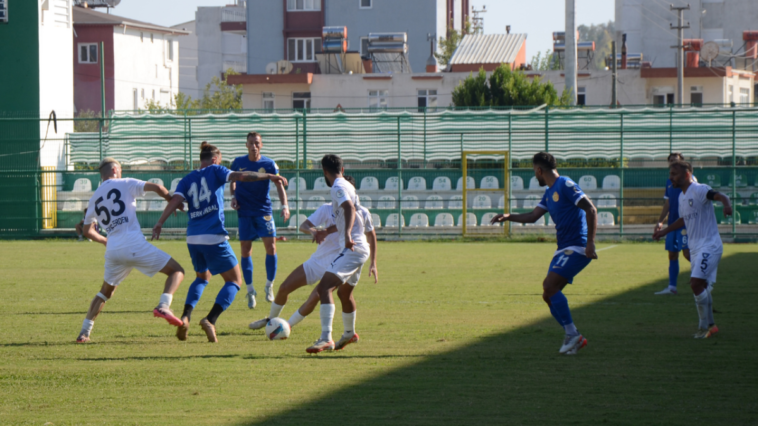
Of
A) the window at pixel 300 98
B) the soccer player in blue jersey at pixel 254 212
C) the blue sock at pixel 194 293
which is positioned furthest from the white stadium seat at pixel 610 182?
the window at pixel 300 98

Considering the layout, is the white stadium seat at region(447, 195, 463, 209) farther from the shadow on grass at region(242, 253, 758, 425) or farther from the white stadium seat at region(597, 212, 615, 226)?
the shadow on grass at region(242, 253, 758, 425)

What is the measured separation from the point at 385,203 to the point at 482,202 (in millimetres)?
2823

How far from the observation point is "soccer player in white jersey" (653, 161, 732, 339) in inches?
334

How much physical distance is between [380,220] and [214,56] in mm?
63248

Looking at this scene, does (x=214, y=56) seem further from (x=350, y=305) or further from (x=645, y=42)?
(x=350, y=305)

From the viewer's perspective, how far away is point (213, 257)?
26.8 ft

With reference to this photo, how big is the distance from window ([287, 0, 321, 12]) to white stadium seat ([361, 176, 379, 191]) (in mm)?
34101

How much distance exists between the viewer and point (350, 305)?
7.79 metres

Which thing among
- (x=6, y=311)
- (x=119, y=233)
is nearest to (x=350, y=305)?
(x=119, y=233)

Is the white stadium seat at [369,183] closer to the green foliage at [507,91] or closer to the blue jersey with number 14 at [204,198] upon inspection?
the green foliage at [507,91]

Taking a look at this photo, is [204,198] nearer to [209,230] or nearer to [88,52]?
[209,230]

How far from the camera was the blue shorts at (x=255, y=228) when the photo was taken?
10984 mm

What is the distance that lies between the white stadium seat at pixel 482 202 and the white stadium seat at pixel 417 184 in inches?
65.2

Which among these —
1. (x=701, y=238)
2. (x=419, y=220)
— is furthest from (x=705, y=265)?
(x=419, y=220)
